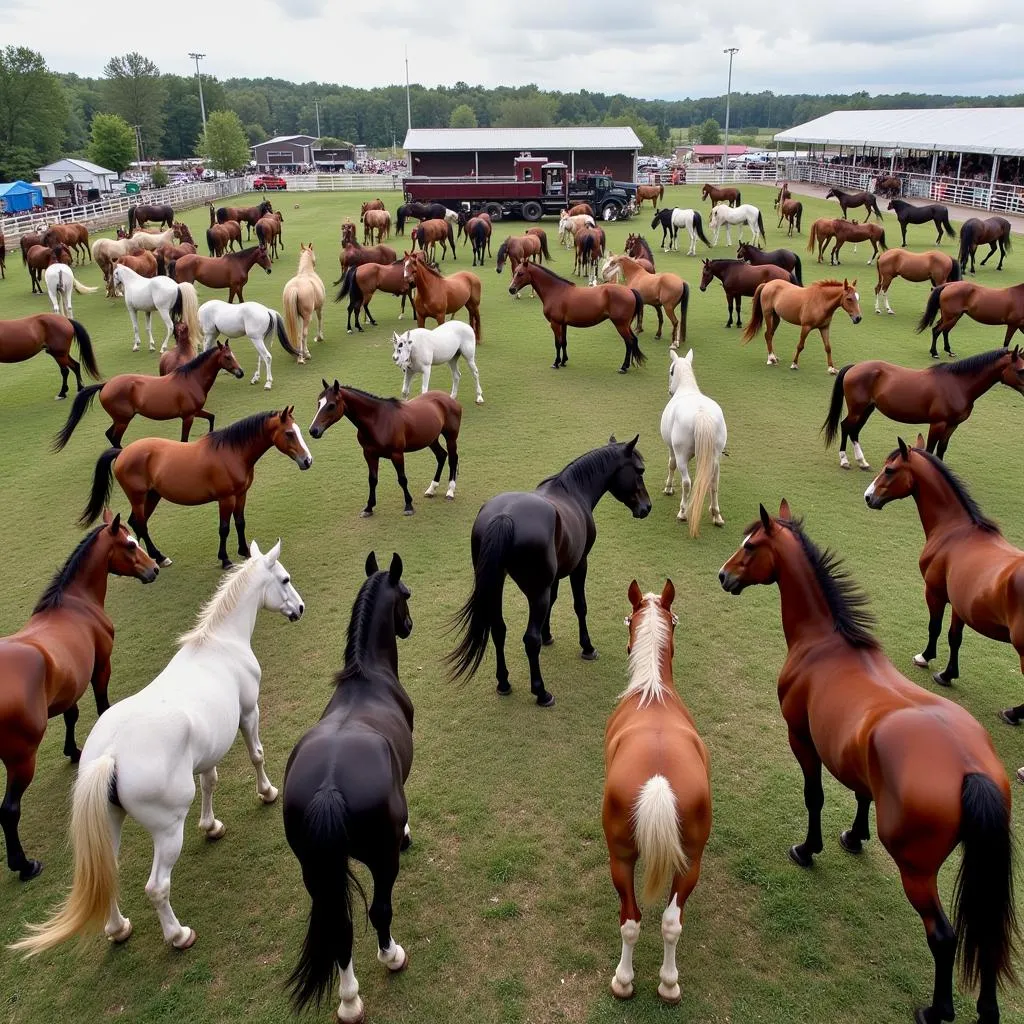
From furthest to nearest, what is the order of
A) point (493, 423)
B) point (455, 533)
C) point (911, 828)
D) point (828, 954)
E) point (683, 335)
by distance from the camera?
point (683, 335), point (493, 423), point (455, 533), point (828, 954), point (911, 828)

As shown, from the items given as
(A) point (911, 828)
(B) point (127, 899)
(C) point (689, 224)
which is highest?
(C) point (689, 224)

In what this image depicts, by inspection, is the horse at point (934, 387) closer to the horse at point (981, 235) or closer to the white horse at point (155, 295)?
the white horse at point (155, 295)

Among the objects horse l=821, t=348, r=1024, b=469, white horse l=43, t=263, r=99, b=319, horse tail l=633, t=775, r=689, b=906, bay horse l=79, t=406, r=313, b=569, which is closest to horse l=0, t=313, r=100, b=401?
white horse l=43, t=263, r=99, b=319

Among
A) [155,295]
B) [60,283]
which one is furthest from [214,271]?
[60,283]

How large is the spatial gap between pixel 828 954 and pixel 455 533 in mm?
5019

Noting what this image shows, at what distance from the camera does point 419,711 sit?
5086 mm

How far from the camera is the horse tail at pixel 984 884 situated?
266 cm

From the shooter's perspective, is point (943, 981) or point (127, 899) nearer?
point (943, 981)

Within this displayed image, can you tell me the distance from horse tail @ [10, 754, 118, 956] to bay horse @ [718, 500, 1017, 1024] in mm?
3131

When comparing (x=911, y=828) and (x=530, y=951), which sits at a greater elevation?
(x=911, y=828)

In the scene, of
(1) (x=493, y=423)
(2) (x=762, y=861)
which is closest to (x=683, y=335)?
(1) (x=493, y=423)

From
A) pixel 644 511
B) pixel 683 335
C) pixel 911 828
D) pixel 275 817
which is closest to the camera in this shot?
pixel 911 828

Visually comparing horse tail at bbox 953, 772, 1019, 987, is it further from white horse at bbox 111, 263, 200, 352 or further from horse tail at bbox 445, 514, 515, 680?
white horse at bbox 111, 263, 200, 352

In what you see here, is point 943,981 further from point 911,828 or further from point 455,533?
point 455,533
